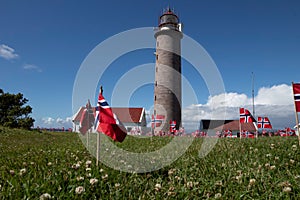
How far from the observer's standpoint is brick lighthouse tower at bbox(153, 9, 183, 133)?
3175cm

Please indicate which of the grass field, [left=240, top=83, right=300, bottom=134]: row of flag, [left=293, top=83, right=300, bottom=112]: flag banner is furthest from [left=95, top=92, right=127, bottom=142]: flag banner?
[left=293, top=83, right=300, bottom=112]: flag banner

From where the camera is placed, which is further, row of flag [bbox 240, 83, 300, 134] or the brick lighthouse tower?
the brick lighthouse tower

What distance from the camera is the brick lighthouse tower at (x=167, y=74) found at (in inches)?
1250

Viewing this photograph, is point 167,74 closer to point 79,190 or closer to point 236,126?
point 236,126

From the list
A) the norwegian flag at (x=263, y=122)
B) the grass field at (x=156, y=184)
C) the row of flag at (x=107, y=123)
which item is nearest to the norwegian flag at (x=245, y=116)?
the norwegian flag at (x=263, y=122)

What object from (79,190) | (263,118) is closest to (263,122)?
(263,118)

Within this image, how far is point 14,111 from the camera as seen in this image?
28578mm

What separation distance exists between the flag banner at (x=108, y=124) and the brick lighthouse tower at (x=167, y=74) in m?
24.3

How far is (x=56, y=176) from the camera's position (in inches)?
146

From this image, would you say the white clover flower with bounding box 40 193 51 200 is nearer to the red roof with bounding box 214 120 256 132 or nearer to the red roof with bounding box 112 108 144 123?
the red roof with bounding box 112 108 144 123

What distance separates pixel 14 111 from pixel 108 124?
2882cm

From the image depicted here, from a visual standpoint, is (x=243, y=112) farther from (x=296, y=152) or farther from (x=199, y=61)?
(x=296, y=152)

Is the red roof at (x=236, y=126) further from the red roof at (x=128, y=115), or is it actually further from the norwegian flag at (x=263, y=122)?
the norwegian flag at (x=263, y=122)

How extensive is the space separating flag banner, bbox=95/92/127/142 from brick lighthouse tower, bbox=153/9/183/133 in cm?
A: 2433
